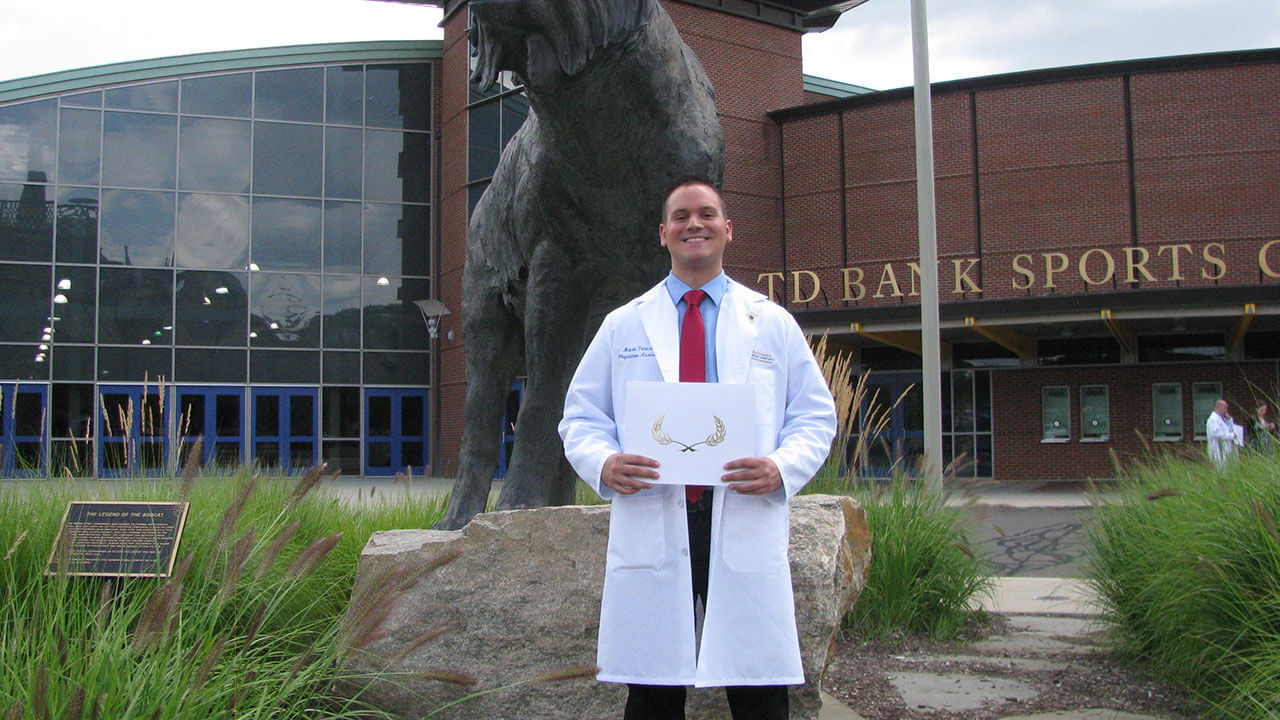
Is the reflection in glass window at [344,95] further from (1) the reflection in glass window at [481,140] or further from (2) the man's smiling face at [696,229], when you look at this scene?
(2) the man's smiling face at [696,229]

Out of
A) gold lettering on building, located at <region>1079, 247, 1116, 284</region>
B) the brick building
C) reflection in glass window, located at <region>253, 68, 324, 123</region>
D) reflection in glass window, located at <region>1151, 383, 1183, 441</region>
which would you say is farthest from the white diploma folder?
reflection in glass window, located at <region>253, 68, 324, 123</region>

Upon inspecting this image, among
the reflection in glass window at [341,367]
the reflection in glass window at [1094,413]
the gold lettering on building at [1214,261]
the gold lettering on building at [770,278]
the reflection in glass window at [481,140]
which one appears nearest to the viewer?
the gold lettering on building at [1214,261]

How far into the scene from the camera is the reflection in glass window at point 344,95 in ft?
83.3

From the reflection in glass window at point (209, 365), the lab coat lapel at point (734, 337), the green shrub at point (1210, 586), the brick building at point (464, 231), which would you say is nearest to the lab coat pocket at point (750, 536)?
the lab coat lapel at point (734, 337)

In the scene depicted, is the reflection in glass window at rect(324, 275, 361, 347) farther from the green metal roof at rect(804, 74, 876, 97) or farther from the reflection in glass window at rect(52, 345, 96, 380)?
the green metal roof at rect(804, 74, 876, 97)

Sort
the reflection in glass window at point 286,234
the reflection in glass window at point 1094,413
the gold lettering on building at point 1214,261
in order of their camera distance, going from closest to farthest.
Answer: the gold lettering on building at point 1214,261, the reflection in glass window at point 1094,413, the reflection in glass window at point 286,234

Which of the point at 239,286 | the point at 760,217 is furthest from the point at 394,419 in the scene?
the point at 760,217

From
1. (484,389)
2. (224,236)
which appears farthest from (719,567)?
(224,236)

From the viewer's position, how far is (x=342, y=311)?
2556 cm

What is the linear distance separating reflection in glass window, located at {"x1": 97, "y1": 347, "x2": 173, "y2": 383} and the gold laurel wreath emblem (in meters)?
24.2

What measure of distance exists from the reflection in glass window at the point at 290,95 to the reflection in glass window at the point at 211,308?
407cm

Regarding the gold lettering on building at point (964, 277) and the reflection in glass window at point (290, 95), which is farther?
the reflection in glass window at point (290, 95)

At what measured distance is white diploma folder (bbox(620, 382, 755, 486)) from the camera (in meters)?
2.25

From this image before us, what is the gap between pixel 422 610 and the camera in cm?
377
